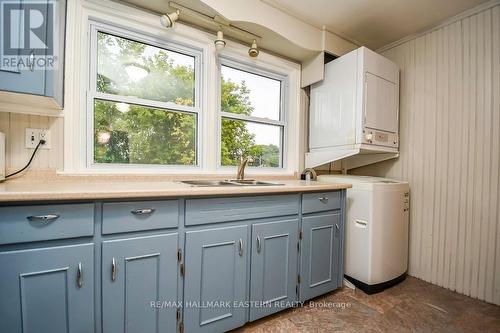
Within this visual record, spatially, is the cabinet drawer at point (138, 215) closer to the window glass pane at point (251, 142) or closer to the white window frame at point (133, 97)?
the white window frame at point (133, 97)

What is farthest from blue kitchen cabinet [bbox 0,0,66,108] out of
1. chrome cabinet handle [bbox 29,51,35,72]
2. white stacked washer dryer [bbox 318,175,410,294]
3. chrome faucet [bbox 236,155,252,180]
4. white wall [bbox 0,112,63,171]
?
white stacked washer dryer [bbox 318,175,410,294]

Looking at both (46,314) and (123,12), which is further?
(123,12)

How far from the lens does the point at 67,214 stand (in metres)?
0.94

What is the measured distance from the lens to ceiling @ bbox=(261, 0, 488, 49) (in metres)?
1.84

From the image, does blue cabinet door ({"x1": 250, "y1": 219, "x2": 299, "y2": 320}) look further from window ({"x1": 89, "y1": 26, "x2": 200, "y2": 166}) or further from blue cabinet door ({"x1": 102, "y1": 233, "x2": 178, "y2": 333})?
window ({"x1": 89, "y1": 26, "x2": 200, "y2": 166})

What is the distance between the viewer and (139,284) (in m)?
1.08

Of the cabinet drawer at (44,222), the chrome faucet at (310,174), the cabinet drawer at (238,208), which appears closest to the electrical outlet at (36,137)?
the cabinet drawer at (44,222)

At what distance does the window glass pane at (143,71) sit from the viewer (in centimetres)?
160

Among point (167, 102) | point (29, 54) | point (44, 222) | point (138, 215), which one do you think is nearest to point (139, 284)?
point (138, 215)

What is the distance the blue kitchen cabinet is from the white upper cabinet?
2.08 metres

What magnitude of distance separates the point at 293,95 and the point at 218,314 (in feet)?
6.78

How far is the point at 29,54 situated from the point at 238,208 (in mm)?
1251

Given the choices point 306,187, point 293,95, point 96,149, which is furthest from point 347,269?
point 96,149

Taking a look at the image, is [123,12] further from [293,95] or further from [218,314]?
[218,314]
